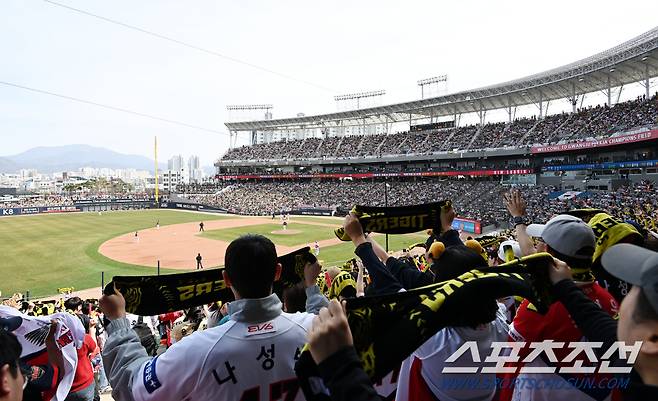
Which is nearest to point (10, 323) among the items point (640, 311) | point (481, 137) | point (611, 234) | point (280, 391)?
point (280, 391)

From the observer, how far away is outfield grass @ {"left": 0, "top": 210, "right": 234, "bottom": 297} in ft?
73.7

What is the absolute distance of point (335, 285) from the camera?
511cm

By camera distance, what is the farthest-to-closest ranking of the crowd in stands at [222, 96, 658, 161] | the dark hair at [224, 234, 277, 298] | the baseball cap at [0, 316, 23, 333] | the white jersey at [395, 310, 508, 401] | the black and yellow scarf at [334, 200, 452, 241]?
1. the crowd in stands at [222, 96, 658, 161]
2. the black and yellow scarf at [334, 200, 452, 241]
3. the baseball cap at [0, 316, 23, 333]
4. the white jersey at [395, 310, 508, 401]
5. the dark hair at [224, 234, 277, 298]

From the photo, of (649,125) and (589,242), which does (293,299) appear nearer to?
(589,242)

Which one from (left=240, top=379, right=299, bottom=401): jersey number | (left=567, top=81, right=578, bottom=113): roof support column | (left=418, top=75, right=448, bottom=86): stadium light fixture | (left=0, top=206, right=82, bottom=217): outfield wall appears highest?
(left=418, top=75, right=448, bottom=86): stadium light fixture

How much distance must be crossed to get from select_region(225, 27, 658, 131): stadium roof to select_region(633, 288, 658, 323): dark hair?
4241cm

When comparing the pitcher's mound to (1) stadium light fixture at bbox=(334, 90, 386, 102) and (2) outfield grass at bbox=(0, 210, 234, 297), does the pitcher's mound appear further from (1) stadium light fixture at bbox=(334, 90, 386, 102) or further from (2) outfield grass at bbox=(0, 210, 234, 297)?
(1) stadium light fixture at bbox=(334, 90, 386, 102)

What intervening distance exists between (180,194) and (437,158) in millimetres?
54163

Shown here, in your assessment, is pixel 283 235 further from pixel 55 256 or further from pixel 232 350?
pixel 232 350

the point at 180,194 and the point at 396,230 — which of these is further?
the point at 180,194

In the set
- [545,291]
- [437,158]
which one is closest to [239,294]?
[545,291]

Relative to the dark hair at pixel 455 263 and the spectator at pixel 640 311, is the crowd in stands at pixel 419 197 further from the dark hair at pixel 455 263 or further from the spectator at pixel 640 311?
the spectator at pixel 640 311

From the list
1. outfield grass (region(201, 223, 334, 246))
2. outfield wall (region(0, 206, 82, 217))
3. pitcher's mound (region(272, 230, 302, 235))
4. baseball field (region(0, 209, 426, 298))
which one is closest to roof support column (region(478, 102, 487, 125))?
baseball field (region(0, 209, 426, 298))

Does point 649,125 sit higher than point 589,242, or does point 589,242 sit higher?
point 649,125
